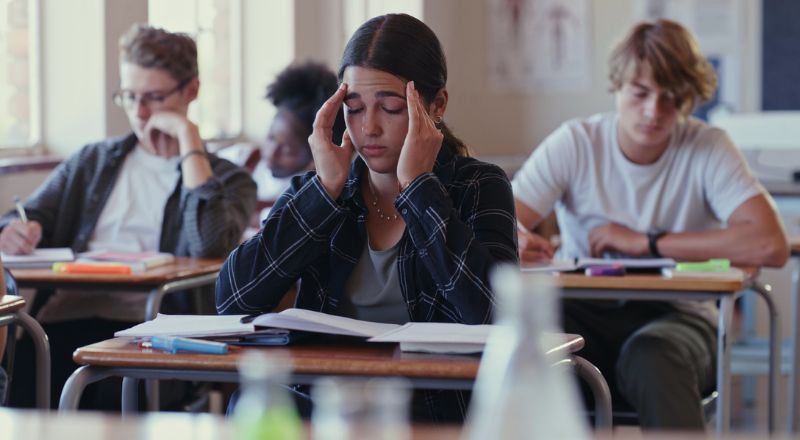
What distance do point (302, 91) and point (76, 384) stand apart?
2.42 m

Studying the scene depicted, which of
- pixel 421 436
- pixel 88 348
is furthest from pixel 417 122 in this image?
pixel 421 436

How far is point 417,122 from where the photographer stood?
7.23 ft

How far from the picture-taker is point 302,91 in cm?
423

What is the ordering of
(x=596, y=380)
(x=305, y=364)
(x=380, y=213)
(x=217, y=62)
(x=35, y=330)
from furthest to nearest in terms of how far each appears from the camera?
(x=217, y=62) → (x=35, y=330) → (x=380, y=213) → (x=596, y=380) → (x=305, y=364)

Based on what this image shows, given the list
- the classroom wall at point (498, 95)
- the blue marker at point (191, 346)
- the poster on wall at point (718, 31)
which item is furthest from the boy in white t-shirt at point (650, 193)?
the classroom wall at point (498, 95)

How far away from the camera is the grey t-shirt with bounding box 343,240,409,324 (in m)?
2.22

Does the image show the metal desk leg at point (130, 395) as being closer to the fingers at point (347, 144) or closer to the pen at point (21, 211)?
the fingers at point (347, 144)

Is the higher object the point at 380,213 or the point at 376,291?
the point at 380,213

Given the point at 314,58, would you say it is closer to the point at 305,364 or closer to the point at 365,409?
the point at 305,364

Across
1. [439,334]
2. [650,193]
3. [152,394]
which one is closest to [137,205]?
[152,394]

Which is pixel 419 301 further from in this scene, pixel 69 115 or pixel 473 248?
pixel 69 115

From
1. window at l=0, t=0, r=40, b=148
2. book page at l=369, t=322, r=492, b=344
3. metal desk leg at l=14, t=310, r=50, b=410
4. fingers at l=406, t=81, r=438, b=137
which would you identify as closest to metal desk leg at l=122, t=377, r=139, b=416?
metal desk leg at l=14, t=310, r=50, b=410

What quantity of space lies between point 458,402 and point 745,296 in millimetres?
2692

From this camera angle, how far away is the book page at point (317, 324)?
193 cm
